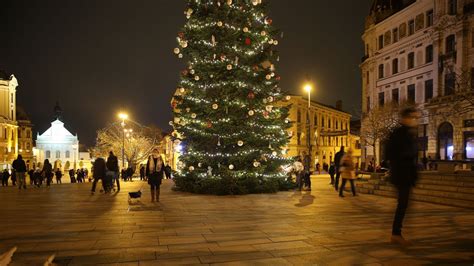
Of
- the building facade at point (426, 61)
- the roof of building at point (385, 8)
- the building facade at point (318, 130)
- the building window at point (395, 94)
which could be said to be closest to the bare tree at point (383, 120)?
the building facade at point (426, 61)

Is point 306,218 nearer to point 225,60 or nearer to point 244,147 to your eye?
point 244,147

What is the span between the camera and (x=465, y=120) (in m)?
33.9

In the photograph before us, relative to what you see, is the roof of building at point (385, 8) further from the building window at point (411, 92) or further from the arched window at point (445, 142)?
the arched window at point (445, 142)

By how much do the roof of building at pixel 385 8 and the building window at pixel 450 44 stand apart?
9.25 metres

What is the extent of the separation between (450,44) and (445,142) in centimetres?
837

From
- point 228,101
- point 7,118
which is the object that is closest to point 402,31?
point 228,101

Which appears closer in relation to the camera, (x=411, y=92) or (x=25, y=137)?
(x=411, y=92)

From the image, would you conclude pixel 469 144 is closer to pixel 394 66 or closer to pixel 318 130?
pixel 394 66

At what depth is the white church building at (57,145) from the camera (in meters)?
110

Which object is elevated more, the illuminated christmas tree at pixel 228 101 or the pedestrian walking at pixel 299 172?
the illuminated christmas tree at pixel 228 101

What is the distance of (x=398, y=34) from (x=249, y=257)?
42.7 metres

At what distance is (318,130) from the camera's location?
71000 millimetres

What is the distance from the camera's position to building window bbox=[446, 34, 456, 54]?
35.9 m

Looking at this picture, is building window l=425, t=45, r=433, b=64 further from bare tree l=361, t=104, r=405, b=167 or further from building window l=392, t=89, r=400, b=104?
bare tree l=361, t=104, r=405, b=167
